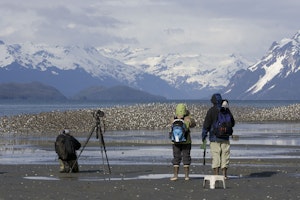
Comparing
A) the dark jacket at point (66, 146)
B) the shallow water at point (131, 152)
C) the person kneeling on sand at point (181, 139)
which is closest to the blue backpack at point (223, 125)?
the person kneeling on sand at point (181, 139)

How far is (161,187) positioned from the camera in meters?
Answer: 23.1

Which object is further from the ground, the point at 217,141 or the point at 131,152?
the point at 217,141

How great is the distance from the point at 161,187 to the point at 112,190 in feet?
4.86

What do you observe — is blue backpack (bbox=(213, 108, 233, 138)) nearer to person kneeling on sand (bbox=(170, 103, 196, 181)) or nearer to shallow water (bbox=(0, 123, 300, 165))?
person kneeling on sand (bbox=(170, 103, 196, 181))

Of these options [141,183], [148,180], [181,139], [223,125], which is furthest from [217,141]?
[141,183]

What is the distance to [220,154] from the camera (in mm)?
25328

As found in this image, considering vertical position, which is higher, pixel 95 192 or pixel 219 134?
pixel 219 134

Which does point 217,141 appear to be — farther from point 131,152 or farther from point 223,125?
point 131,152

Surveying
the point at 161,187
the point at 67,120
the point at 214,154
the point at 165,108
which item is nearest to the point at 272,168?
the point at 214,154

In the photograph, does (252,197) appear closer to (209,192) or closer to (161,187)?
(209,192)

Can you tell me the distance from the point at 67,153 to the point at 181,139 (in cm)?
534

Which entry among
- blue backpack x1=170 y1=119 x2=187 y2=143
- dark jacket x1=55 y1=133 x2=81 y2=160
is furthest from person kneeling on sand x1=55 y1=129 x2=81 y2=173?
blue backpack x1=170 y1=119 x2=187 y2=143

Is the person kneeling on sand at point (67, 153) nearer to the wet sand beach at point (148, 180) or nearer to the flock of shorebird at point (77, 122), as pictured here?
the wet sand beach at point (148, 180)

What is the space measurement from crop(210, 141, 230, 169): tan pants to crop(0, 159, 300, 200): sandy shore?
A: 0.62 meters
